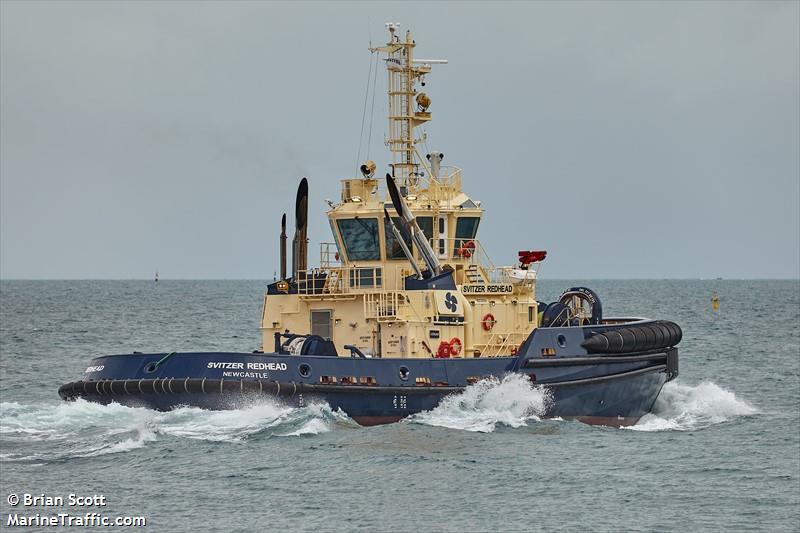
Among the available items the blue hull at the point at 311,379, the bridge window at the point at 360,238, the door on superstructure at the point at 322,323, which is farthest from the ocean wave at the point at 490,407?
the bridge window at the point at 360,238

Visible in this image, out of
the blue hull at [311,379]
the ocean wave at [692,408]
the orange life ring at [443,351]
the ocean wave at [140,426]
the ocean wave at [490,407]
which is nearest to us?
the ocean wave at [140,426]

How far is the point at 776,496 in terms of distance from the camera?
2159cm

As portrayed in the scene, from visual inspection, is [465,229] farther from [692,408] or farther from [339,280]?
[692,408]

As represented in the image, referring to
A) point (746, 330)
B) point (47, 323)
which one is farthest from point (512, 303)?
point (47, 323)

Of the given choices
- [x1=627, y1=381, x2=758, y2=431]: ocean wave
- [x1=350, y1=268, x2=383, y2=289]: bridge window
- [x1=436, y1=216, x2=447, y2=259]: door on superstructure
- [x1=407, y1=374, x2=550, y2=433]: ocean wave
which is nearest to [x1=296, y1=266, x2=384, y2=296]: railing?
[x1=350, y1=268, x2=383, y2=289]: bridge window

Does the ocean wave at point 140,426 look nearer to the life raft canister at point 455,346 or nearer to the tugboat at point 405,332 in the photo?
the tugboat at point 405,332

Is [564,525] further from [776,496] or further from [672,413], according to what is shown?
[672,413]

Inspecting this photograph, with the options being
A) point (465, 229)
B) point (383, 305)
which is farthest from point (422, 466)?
point (465, 229)

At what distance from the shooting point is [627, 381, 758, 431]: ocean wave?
93.8ft

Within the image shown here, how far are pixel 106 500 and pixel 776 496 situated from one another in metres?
10.5

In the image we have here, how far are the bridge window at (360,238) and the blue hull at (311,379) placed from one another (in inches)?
117

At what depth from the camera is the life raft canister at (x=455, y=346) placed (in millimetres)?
26844

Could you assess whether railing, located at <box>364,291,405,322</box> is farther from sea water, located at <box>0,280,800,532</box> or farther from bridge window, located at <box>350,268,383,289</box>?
sea water, located at <box>0,280,800,532</box>

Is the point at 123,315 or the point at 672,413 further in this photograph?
the point at 123,315
